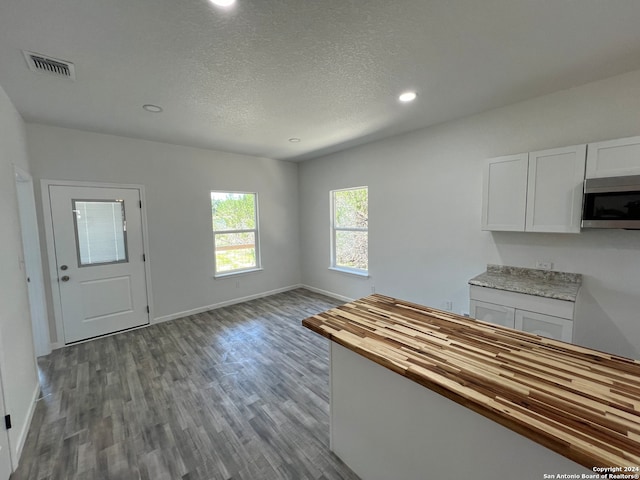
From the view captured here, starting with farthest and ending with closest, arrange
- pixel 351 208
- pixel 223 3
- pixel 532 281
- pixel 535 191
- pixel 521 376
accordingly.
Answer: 1. pixel 351 208
2. pixel 532 281
3. pixel 535 191
4. pixel 223 3
5. pixel 521 376

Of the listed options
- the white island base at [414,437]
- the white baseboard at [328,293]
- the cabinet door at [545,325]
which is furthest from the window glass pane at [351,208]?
the white island base at [414,437]

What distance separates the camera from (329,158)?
196 inches

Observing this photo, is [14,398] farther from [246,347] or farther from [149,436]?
[246,347]

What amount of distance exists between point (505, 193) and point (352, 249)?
8.66 ft

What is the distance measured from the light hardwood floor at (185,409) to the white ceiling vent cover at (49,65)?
276 centimetres

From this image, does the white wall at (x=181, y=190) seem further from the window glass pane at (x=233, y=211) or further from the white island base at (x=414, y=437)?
the white island base at (x=414, y=437)

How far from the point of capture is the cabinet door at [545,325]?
7.21 ft

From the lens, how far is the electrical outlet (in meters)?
2.67

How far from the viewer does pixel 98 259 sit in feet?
11.8

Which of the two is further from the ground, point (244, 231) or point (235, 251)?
point (244, 231)

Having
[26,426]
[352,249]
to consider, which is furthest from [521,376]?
[352,249]

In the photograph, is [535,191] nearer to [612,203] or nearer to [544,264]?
[612,203]

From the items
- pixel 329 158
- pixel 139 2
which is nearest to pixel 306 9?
pixel 139 2

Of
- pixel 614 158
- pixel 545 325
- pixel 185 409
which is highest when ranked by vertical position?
pixel 614 158
